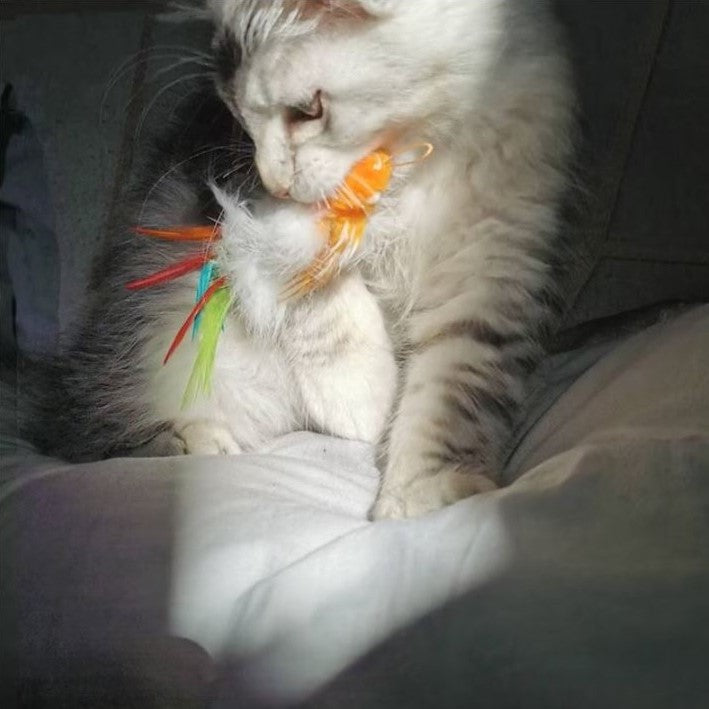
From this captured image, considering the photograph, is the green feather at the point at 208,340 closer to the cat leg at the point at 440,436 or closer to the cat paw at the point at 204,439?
the cat paw at the point at 204,439

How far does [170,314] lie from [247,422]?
0.58 ft

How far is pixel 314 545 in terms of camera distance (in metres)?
0.81

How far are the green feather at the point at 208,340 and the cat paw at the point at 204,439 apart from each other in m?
0.04

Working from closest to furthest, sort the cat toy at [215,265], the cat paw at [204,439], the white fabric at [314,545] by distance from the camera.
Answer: the white fabric at [314,545] < the cat toy at [215,265] < the cat paw at [204,439]

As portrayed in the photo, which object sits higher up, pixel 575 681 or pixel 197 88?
pixel 197 88

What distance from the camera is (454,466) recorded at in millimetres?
969

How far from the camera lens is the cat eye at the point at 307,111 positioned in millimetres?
949

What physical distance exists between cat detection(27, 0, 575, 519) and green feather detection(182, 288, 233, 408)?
0.03 metres

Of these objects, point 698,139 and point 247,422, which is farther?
point 698,139

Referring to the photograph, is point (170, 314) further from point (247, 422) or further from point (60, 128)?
point (60, 128)

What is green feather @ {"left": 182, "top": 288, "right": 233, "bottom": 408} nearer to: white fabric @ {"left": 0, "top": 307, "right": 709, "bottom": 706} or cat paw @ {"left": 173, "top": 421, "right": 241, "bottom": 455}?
cat paw @ {"left": 173, "top": 421, "right": 241, "bottom": 455}

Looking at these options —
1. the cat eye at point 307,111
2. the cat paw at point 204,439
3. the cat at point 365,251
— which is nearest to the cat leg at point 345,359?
the cat at point 365,251

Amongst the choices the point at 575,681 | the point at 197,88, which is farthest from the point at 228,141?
the point at 575,681

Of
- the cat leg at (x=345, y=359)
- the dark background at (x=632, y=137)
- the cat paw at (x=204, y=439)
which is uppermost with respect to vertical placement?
the dark background at (x=632, y=137)
